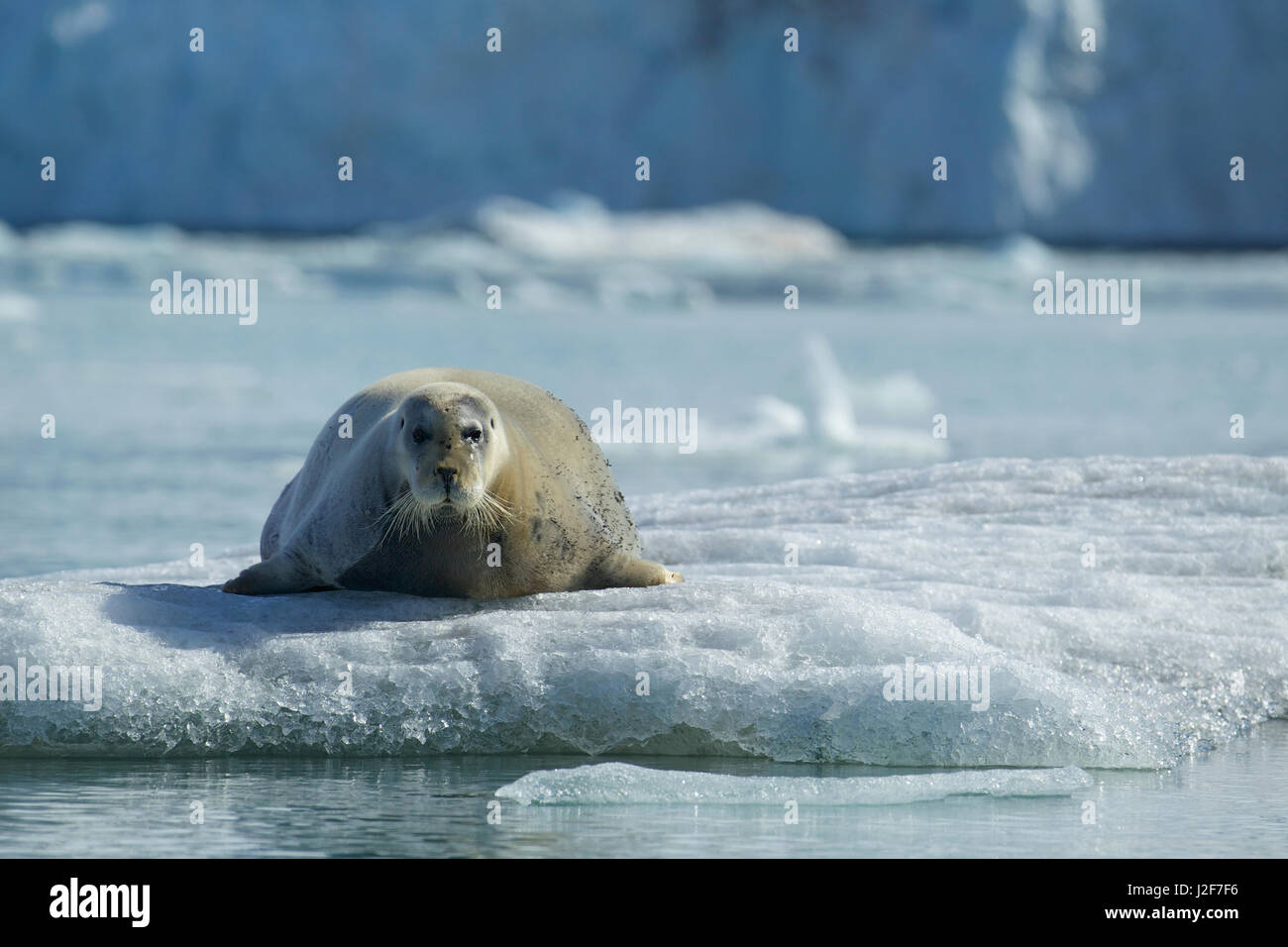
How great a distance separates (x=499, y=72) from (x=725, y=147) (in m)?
3.37

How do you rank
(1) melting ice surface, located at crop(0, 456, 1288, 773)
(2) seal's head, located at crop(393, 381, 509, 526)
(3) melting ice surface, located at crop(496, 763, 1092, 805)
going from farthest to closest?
(2) seal's head, located at crop(393, 381, 509, 526) < (1) melting ice surface, located at crop(0, 456, 1288, 773) < (3) melting ice surface, located at crop(496, 763, 1092, 805)

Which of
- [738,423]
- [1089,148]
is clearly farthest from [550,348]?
[1089,148]

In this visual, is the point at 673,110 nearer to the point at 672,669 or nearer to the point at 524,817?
the point at 672,669

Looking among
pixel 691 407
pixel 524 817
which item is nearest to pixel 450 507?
pixel 524 817

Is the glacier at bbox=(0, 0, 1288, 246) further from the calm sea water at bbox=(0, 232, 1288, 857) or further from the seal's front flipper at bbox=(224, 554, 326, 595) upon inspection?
the seal's front flipper at bbox=(224, 554, 326, 595)

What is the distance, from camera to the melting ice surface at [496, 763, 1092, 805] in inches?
132

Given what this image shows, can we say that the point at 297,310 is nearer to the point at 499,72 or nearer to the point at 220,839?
the point at 499,72

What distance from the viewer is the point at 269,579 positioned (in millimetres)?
4445

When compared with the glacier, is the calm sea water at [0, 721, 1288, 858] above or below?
below

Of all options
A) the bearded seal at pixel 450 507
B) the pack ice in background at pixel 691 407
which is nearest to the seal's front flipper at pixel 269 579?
the bearded seal at pixel 450 507

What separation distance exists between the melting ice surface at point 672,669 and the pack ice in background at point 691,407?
0.04 feet

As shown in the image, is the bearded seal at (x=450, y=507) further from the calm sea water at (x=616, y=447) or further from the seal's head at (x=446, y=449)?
the calm sea water at (x=616, y=447)

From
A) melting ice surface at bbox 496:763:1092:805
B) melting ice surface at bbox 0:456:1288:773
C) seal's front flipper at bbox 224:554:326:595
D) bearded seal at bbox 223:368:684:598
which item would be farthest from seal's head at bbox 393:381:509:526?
melting ice surface at bbox 496:763:1092:805

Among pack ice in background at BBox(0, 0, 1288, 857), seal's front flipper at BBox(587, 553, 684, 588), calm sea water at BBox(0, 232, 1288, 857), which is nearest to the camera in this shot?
calm sea water at BBox(0, 232, 1288, 857)
